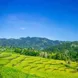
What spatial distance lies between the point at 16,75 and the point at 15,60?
83.2 m

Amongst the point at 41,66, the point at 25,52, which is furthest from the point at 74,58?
the point at 41,66

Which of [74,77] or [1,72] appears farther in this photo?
[74,77]

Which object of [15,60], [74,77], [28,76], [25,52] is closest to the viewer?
[28,76]

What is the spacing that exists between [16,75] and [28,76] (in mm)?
2227

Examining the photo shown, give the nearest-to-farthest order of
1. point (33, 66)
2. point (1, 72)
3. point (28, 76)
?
point (1, 72) → point (28, 76) → point (33, 66)

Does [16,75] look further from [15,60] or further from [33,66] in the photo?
[15,60]

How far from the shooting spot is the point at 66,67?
11344cm

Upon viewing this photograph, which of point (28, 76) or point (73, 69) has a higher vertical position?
point (28, 76)

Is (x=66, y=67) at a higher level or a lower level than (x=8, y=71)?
lower

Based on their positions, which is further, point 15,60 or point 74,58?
point 74,58

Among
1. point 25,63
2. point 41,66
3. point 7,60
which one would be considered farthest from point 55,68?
point 7,60

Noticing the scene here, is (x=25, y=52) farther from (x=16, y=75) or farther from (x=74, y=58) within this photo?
(x=16, y=75)

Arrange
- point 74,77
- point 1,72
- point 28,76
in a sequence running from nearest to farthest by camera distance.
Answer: point 1,72
point 28,76
point 74,77

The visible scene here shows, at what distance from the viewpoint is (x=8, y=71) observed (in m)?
27.8
